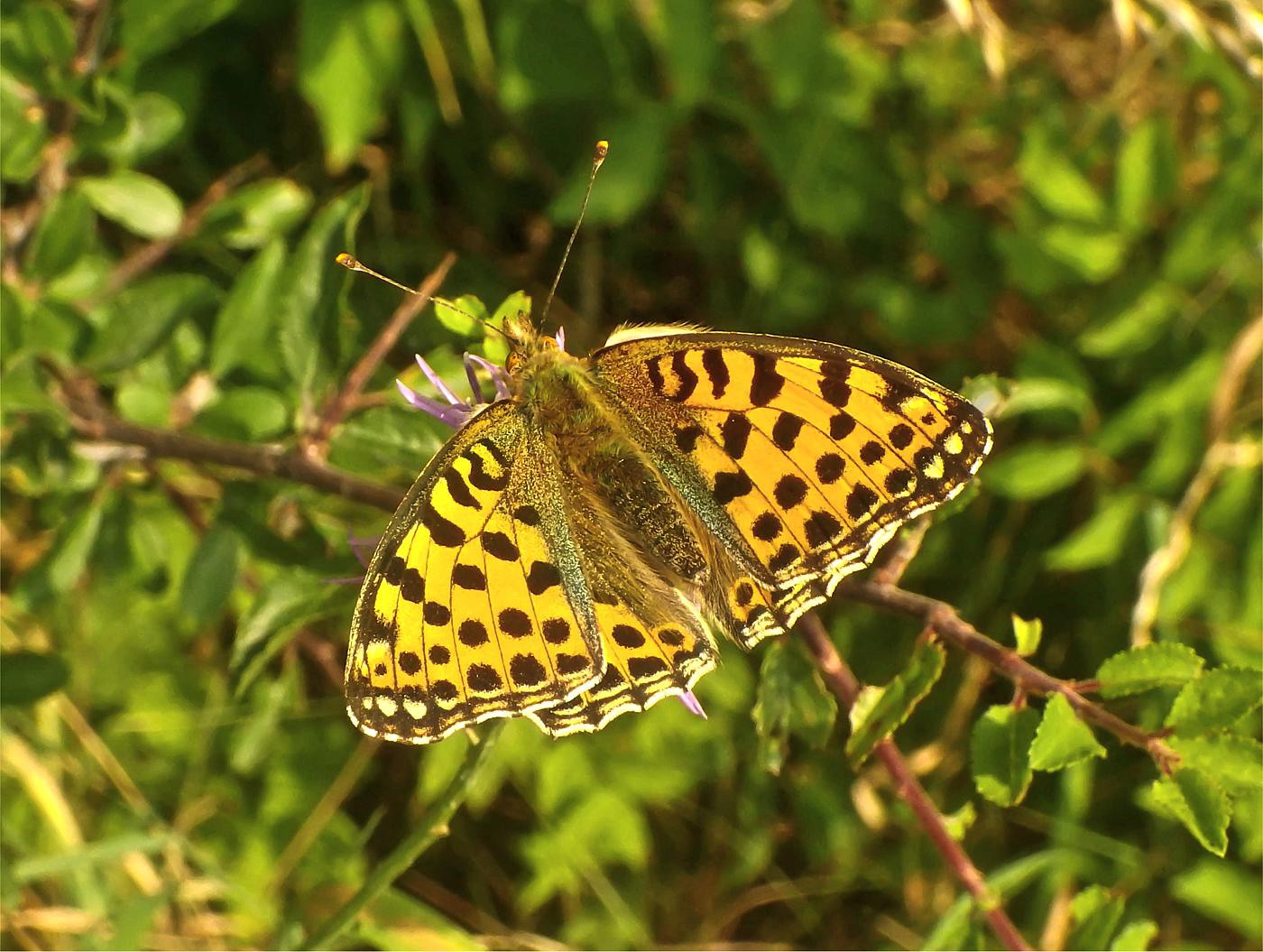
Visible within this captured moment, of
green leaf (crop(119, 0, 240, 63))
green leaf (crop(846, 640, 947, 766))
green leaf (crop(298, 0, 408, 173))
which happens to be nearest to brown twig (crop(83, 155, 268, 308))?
green leaf (crop(298, 0, 408, 173))

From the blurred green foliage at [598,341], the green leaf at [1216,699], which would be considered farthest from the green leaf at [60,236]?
the green leaf at [1216,699]

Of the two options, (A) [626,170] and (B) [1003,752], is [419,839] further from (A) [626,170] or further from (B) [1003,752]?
(A) [626,170]

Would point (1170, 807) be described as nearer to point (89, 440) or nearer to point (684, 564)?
point (684, 564)

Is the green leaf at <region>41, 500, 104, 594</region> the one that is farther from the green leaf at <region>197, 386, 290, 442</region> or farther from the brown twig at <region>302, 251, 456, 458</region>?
the brown twig at <region>302, 251, 456, 458</region>

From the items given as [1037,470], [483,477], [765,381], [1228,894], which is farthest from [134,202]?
[1228,894]

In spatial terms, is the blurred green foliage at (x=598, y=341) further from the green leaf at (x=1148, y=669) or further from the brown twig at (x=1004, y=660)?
the green leaf at (x=1148, y=669)

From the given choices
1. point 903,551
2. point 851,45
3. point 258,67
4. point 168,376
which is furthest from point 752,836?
point 258,67
